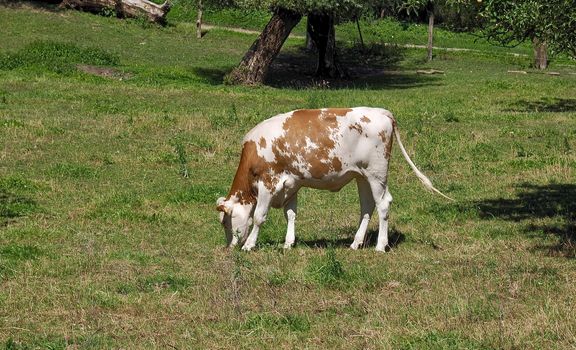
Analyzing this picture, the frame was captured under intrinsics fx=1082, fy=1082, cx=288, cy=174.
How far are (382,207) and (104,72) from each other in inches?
894

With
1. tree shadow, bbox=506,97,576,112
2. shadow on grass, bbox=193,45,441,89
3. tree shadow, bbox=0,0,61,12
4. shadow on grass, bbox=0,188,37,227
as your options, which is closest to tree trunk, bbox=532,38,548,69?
shadow on grass, bbox=193,45,441,89

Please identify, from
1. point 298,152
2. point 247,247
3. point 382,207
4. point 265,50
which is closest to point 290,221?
point 247,247

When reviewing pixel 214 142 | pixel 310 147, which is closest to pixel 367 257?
pixel 310 147

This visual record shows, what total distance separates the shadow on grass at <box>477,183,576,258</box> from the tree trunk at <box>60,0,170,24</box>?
32326mm

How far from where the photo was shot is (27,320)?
10758mm

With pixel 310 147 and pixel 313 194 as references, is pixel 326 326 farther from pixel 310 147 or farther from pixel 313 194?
pixel 313 194


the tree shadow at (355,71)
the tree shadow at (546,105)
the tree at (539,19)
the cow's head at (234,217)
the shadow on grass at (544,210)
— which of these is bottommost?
the tree shadow at (355,71)

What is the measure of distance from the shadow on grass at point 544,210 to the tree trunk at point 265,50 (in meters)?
19.5

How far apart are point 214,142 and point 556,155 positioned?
24.2 ft

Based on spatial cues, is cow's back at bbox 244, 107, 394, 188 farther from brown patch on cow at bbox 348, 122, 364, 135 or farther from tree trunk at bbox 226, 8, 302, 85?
tree trunk at bbox 226, 8, 302, 85

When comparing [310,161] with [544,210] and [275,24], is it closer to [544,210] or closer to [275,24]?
[544,210]

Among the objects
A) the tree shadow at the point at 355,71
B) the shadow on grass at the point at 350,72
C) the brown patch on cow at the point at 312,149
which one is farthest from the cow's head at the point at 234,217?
the tree shadow at the point at 355,71

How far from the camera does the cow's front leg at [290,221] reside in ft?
49.3

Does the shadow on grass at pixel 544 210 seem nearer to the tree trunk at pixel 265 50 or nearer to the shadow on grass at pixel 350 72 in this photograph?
the shadow on grass at pixel 350 72
